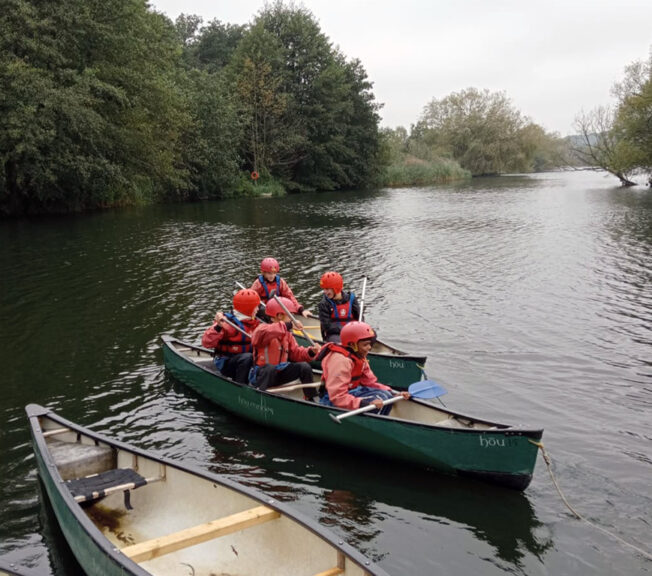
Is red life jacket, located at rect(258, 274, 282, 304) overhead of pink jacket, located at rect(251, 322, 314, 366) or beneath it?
overhead

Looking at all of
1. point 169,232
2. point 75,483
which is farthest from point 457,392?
point 169,232

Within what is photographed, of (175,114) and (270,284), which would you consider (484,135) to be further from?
(270,284)

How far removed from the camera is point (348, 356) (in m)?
8.23

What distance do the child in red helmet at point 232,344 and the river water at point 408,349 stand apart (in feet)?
2.50

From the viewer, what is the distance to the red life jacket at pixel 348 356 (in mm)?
8211

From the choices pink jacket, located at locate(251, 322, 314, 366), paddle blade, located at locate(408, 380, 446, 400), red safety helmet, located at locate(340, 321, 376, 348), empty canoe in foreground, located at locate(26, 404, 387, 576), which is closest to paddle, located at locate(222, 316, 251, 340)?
pink jacket, located at locate(251, 322, 314, 366)

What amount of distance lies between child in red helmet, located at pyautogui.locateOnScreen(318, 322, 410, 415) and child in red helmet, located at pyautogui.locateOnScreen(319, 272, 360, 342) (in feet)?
8.91

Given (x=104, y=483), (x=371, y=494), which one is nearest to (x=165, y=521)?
(x=104, y=483)

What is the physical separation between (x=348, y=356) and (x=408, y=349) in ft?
16.7

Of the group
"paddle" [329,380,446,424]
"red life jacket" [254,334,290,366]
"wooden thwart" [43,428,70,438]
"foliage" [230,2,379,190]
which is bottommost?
"wooden thwart" [43,428,70,438]

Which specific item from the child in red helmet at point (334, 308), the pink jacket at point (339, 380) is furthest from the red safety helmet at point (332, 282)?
the pink jacket at point (339, 380)

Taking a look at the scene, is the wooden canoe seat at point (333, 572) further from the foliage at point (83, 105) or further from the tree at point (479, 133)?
the tree at point (479, 133)

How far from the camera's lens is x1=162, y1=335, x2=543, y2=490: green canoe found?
712 cm

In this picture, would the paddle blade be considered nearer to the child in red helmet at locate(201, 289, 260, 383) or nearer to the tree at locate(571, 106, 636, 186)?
the child in red helmet at locate(201, 289, 260, 383)
